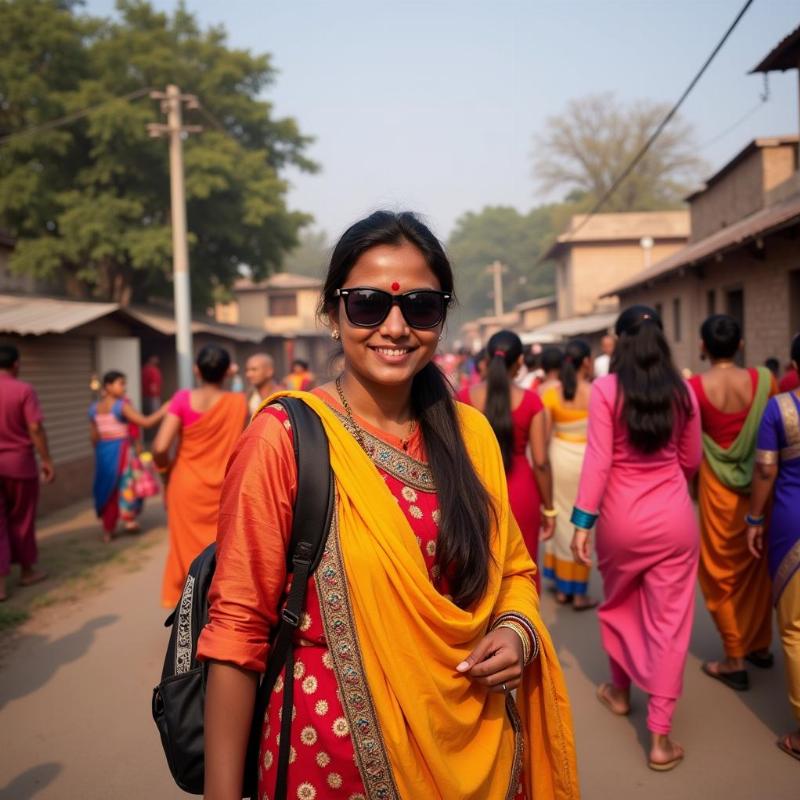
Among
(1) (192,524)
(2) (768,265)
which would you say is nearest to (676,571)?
(1) (192,524)

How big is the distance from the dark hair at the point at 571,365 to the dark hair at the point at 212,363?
2606mm

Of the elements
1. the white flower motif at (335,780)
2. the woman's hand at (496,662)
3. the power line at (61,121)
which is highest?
the power line at (61,121)

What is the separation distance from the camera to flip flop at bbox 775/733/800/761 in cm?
333

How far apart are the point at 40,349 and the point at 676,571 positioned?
9231 millimetres

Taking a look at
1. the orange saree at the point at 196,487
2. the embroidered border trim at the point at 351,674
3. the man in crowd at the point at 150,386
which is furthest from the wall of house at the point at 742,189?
the embroidered border trim at the point at 351,674

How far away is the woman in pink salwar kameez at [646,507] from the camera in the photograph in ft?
11.2

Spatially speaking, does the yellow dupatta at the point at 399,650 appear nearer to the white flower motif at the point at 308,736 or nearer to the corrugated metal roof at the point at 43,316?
the white flower motif at the point at 308,736

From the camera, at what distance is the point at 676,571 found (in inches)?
136

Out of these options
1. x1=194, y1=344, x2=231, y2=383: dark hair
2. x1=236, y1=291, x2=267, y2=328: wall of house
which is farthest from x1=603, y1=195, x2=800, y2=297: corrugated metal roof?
x1=236, y1=291, x2=267, y2=328: wall of house

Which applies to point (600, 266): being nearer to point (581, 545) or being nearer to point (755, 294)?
point (755, 294)

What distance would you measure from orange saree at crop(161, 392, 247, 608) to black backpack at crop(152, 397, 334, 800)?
337 centimetres

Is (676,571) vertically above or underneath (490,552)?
underneath

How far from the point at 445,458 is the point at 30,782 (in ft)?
9.16

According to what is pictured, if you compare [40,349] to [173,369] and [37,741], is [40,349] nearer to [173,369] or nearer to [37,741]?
[37,741]
